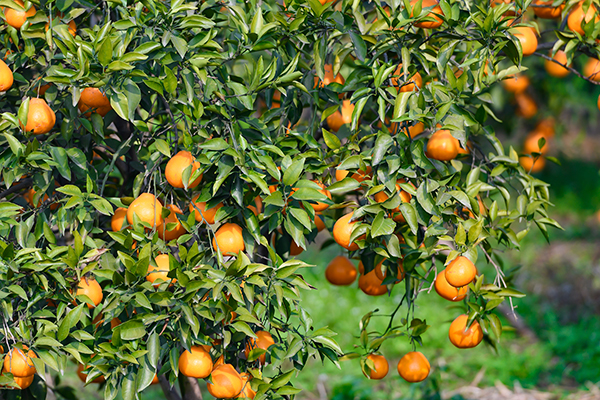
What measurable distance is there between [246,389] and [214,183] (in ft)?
1.66

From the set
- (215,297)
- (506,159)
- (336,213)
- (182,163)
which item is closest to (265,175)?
(182,163)

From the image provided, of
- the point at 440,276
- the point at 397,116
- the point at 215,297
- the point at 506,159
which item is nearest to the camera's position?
the point at 215,297

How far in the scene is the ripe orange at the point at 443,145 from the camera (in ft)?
4.32

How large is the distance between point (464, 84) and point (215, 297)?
0.73 m

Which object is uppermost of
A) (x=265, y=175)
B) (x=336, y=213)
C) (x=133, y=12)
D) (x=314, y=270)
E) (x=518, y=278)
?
(x=133, y=12)

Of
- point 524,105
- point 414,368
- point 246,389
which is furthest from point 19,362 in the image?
point 524,105

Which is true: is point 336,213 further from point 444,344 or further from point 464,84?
point 444,344

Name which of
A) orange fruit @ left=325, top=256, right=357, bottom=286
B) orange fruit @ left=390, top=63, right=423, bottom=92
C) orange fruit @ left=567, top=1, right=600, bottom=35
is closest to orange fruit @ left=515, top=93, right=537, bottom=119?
orange fruit @ left=567, top=1, right=600, bottom=35

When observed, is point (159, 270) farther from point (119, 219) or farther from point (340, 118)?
point (340, 118)

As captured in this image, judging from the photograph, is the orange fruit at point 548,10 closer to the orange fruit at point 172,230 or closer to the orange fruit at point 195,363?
the orange fruit at point 172,230

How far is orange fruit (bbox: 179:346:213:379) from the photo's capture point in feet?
4.13

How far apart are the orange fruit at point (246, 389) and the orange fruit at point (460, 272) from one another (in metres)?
0.52

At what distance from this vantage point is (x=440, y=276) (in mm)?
1417

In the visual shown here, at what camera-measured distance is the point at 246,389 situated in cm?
135
